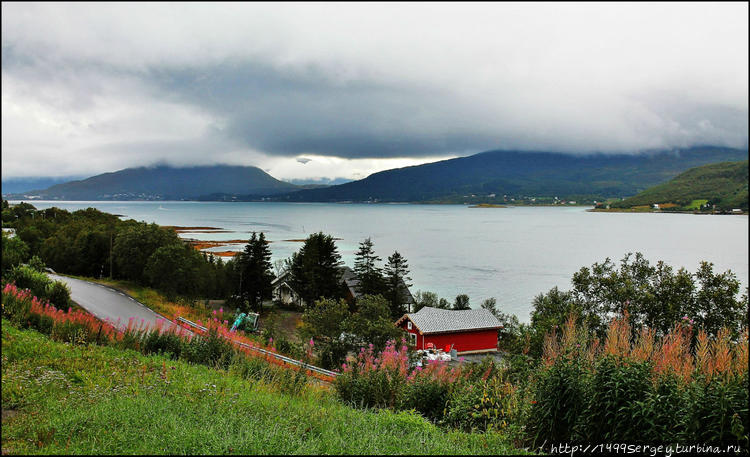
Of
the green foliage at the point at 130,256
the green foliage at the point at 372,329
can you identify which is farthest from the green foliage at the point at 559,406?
the green foliage at the point at 130,256

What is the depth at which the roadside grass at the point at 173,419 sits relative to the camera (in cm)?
381

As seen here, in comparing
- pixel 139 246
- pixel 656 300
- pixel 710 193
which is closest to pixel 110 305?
pixel 139 246

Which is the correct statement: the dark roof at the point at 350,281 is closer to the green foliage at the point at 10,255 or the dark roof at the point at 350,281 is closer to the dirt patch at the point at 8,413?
the green foliage at the point at 10,255

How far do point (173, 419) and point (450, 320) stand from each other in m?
22.4

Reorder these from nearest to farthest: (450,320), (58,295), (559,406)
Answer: (559,406) → (58,295) → (450,320)

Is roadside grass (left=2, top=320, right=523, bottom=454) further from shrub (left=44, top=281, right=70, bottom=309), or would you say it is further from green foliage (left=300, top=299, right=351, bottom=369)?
green foliage (left=300, top=299, right=351, bottom=369)

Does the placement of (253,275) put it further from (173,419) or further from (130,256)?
(173,419)

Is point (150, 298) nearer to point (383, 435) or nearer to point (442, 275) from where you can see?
point (383, 435)

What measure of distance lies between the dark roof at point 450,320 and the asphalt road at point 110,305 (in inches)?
510

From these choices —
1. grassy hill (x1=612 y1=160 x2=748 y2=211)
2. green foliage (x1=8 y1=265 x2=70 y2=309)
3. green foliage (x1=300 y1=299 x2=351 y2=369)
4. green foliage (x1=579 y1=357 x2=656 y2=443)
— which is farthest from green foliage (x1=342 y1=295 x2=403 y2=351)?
grassy hill (x1=612 y1=160 x2=748 y2=211)

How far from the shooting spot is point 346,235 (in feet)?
326

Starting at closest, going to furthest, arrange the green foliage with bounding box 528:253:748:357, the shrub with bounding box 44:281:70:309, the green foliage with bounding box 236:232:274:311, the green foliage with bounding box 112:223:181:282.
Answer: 1. the shrub with bounding box 44:281:70:309
2. the green foliage with bounding box 528:253:748:357
3. the green foliage with bounding box 112:223:181:282
4. the green foliage with bounding box 236:232:274:311

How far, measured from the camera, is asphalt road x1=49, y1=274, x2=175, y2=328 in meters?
16.5

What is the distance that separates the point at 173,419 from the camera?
422 cm
